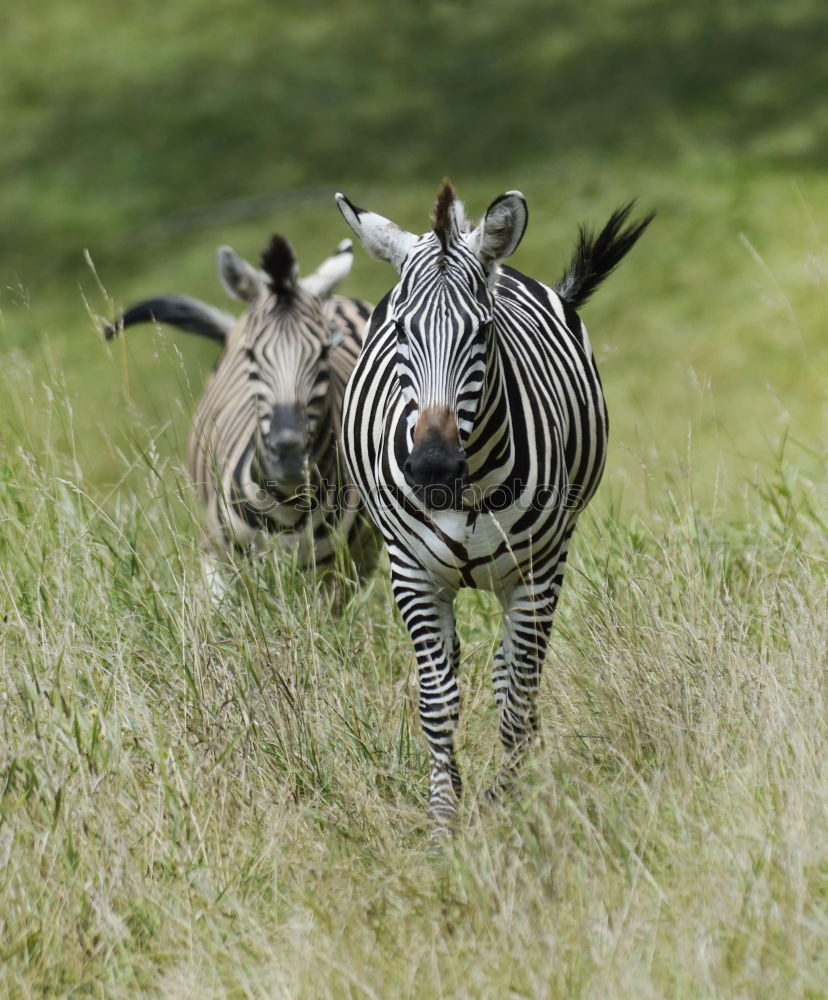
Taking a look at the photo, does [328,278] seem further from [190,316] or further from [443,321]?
[443,321]

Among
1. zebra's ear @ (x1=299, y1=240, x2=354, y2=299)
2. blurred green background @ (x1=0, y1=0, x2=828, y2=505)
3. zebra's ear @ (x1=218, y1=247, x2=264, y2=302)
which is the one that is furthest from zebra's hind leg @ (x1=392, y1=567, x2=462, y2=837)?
blurred green background @ (x1=0, y1=0, x2=828, y2=505)

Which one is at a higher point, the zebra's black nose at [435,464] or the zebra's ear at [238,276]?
the zebra's ear at [238,276]

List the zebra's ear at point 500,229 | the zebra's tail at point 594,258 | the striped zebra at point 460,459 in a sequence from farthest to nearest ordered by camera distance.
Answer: the zebra's tail at point 594,258, the zebra's ear at point 500,229, the striped zebra at point 460,459

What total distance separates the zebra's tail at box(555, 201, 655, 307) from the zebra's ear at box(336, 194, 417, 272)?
4.29 feet

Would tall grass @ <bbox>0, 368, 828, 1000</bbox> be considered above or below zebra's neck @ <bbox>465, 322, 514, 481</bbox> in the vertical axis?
below

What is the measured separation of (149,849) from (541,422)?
1.83 meters

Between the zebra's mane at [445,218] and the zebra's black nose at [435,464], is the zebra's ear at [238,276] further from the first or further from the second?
the zebra's black nose at [435,464]

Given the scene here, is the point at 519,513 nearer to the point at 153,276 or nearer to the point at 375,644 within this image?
the point at 375,644

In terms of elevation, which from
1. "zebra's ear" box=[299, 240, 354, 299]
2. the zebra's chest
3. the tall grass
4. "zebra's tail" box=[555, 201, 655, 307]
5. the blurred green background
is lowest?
the tall grass

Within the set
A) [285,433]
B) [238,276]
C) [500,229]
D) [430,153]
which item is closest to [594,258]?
[500,229]

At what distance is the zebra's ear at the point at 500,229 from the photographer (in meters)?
4.02

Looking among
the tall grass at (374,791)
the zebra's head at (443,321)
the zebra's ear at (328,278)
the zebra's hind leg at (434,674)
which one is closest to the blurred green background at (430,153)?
the zebra's ear at (328,278)

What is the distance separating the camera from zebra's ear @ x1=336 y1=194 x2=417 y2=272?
13.7 ft

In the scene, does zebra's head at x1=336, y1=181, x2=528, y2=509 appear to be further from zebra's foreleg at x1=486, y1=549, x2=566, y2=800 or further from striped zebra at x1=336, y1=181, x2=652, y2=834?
zebra's foreleg at x1=486, y1=549, x2=566, y2=800
